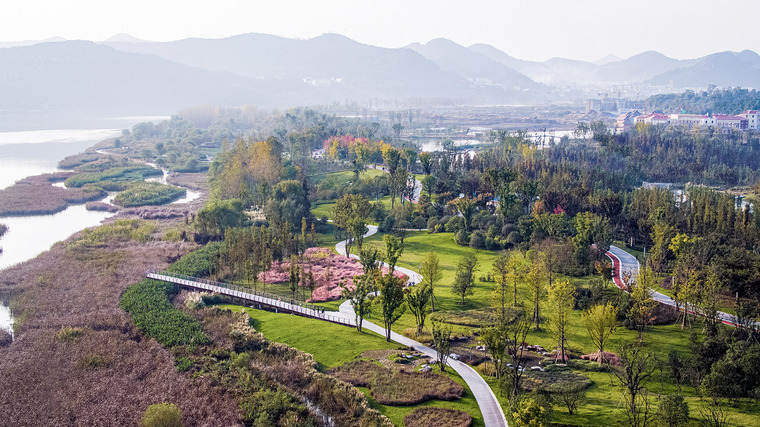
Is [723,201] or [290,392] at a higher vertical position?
[723,201]

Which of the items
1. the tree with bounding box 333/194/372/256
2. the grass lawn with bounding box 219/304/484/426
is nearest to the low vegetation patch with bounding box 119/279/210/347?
the grass lawn with bounding box 219/304/484/426

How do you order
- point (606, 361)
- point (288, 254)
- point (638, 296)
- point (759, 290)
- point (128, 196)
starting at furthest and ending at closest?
point (128, 196) → point (288, 254) → point (759, 290) → point (638, 296) → point (606, 361)

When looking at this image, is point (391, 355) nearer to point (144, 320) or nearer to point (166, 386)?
point (166, 386)

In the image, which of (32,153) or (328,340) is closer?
(328,340)

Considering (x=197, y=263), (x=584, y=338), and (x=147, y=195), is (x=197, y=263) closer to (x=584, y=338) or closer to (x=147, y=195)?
(x=584, y=338)

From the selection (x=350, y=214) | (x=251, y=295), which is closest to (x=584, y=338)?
(x=251, y=295)

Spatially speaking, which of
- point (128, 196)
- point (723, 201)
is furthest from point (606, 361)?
point (128, 196)

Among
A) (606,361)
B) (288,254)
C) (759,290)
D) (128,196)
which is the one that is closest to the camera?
(606,361)
